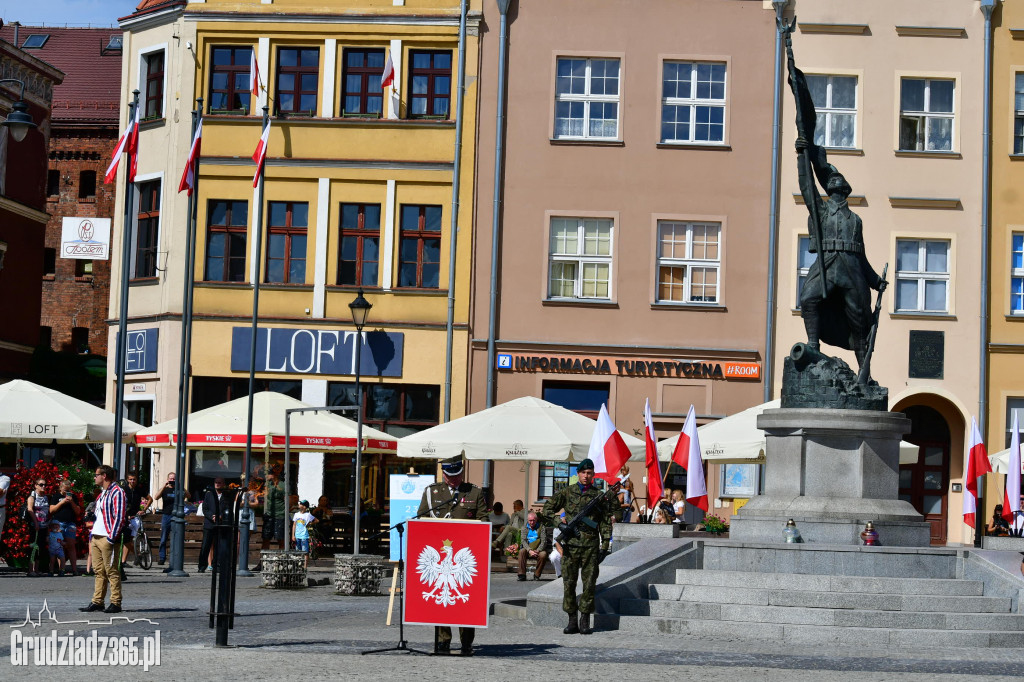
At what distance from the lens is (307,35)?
34.4 metres

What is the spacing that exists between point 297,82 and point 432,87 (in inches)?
109

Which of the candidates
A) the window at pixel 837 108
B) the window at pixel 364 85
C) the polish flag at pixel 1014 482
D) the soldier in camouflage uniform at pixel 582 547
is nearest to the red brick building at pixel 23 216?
the window at pixel 364 85

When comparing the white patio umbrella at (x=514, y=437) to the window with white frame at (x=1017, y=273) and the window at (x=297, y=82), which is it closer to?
the window at (x=297, y=82)

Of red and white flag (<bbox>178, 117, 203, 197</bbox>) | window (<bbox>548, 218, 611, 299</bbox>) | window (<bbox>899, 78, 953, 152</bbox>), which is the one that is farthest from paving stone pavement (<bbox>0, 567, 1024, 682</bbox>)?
window (<bbox>899, 78, 953, 152</bbox>)

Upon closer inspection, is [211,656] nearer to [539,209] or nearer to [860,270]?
[860,270]

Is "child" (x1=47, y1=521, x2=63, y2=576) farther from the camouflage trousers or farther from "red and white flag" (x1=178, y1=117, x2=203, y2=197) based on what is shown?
the camouflage trousers

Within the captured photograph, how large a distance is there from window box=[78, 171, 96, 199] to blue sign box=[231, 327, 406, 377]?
3018 cm

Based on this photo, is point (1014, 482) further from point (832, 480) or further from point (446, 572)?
point (446, 572)

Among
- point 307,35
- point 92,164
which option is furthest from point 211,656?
point 92,164

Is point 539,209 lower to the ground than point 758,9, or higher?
lower

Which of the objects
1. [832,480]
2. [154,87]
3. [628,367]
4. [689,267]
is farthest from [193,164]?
[832,480]

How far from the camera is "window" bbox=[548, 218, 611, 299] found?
3394cm

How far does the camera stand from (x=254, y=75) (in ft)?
111

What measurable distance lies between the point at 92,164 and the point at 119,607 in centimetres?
4634
